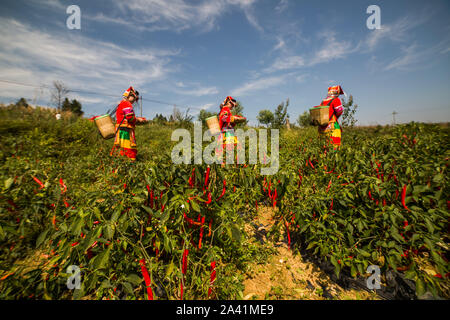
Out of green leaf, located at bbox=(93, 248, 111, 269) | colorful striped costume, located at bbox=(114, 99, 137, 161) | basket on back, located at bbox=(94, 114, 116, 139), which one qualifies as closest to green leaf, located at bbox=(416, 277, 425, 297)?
green leaf, located at bbox=(93, 248, 111, 269)

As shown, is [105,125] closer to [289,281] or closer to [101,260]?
[101,260]

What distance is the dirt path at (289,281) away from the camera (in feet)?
4.40

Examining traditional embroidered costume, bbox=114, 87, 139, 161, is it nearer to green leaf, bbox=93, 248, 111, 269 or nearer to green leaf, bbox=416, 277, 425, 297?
green leaf, bbox=93, 248, 111, 269

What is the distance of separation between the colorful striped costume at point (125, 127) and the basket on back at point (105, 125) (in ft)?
0.75

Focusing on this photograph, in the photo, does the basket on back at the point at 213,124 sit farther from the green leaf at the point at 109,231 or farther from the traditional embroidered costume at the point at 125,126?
the green leaf at the point at 109,231

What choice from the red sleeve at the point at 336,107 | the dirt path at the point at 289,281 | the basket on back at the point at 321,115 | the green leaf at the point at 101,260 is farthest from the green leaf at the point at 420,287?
the red sleeve at the point at 336,107

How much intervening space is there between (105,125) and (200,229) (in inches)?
Answer: 123

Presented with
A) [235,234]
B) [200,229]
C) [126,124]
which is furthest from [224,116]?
[235,234]

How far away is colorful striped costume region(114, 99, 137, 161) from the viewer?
3625 mm

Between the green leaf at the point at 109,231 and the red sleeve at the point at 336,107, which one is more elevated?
the red sleeve at the point at 336,107

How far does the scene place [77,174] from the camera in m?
2.91
